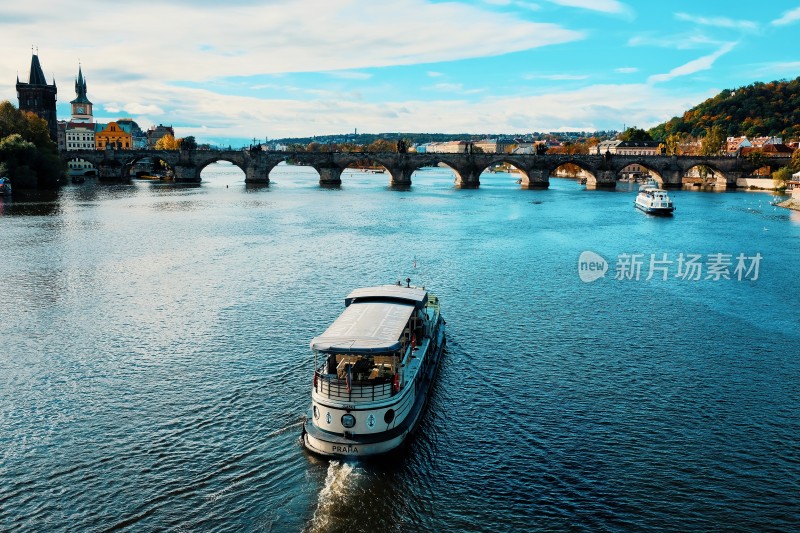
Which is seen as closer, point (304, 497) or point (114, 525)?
point (114, 525)

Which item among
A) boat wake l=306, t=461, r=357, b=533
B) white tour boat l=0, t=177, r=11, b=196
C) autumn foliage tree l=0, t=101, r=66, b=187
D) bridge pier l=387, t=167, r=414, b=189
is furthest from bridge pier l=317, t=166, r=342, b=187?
boat wake l=306, t=461, r=357, b=533

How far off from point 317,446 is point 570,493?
709cm

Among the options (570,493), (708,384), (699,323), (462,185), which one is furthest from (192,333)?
(462,185)

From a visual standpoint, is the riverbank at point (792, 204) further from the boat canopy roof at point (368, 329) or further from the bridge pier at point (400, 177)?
the boat canopy roof at point (368, 329)

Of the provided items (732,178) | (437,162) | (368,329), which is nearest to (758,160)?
(732,178)

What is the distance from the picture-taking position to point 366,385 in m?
20.4

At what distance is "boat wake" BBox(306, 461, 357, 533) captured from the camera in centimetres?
1688

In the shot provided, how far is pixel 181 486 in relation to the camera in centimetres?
1845

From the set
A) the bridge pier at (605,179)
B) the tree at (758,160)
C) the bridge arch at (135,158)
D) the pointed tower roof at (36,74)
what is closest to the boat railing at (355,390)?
the bridge pier at (605,179)

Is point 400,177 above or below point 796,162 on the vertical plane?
below

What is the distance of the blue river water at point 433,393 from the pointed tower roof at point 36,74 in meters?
121

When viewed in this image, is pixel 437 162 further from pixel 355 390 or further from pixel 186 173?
pixel 355 390

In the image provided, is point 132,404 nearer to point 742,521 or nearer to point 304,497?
point 304,497

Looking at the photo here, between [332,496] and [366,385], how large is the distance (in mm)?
3454
